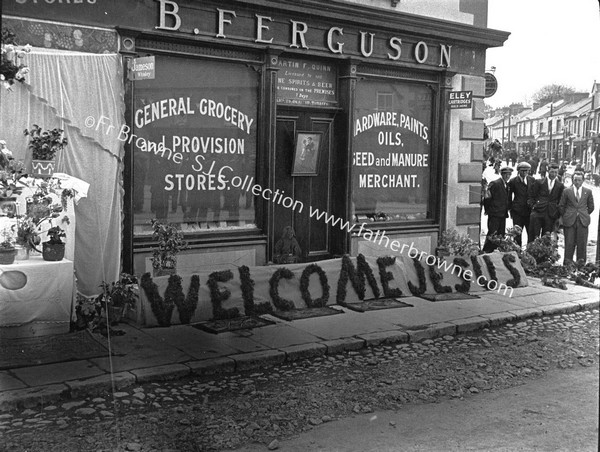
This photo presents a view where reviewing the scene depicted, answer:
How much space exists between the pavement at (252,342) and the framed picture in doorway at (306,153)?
256 centimetres

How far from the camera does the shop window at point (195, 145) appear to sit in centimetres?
958

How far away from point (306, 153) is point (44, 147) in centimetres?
432

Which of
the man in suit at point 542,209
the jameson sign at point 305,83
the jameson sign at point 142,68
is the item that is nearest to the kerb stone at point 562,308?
the man in suit at point 542,209

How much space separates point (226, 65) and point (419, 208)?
4.68 metres

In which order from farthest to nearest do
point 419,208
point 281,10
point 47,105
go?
point 419,208 → point 281,10 → point 47,105

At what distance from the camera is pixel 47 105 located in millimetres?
8438

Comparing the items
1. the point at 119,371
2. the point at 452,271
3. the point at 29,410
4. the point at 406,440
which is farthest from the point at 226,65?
the point at 406,440

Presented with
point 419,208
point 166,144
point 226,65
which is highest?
point 226,65

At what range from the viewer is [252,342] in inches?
306

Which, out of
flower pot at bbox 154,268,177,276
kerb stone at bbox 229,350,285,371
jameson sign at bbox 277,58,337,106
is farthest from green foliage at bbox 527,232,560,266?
kerb stone at bbox 229,350,285,371

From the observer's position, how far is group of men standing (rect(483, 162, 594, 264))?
13.5 m

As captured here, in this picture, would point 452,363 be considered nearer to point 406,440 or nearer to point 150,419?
point 406,440

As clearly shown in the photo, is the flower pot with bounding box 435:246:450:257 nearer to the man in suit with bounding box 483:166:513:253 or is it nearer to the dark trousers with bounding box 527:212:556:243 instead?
the man in suit with bounding box 483:166:513:253

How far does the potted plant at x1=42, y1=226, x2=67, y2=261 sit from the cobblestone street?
79.6 inches
